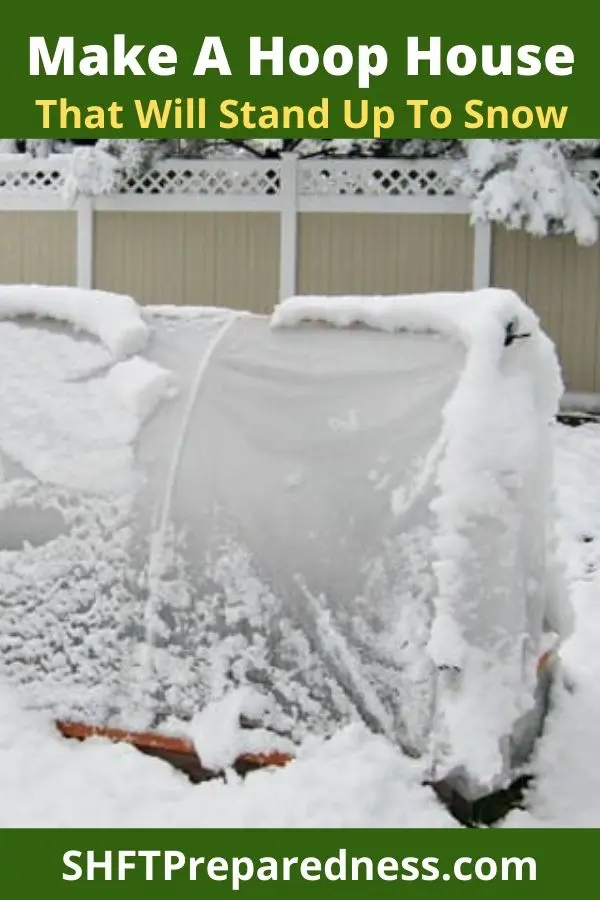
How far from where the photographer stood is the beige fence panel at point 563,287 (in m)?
10.3

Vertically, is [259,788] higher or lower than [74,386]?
lower

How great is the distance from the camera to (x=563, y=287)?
10383 millimetres

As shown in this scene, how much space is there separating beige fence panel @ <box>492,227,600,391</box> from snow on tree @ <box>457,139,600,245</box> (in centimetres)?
37

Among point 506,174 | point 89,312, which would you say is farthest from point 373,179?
point 89,312

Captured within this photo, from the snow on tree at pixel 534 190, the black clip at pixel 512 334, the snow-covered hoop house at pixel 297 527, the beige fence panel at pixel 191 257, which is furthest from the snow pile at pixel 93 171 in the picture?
the black clip at pixel 512 334

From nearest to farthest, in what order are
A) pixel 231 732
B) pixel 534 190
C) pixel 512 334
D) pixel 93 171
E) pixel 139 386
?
pixel 231 732
pixel 512 334
pixel 139 386
pixel 534 190
pixel 93 171

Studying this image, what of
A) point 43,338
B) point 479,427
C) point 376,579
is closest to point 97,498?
point 43,338

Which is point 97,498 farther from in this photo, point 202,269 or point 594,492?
point 202,269

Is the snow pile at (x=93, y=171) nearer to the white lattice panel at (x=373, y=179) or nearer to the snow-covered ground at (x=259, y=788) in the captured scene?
the white lattice panel at (x=373, y=179)

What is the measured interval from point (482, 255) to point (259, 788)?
7.75 meters

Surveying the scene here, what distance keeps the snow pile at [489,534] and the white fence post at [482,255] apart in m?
6.75

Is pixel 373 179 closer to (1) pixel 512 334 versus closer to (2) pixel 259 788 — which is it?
(1) pixel 512 334

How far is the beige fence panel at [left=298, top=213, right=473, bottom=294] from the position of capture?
10.7m

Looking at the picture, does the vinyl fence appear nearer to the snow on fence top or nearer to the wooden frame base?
the snow on fence top
